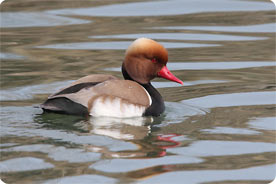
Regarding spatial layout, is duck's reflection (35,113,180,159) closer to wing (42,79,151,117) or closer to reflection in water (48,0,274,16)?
wing (42,79,151,117)

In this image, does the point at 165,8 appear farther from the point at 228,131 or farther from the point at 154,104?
the point at 228,131

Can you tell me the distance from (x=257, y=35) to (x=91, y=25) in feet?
9.76

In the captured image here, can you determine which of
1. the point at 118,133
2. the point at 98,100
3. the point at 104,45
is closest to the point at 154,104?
the point at 98,100

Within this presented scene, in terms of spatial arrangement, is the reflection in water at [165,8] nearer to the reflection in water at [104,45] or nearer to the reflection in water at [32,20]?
the reflection in water at [32,20]

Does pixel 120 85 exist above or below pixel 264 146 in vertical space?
above

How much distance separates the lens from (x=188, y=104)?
7590mm

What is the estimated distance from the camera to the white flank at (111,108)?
21.9 feet

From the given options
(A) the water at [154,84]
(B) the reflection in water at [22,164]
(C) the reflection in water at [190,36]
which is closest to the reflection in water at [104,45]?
(A) the water at [154,84]

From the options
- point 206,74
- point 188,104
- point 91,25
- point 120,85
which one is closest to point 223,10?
point 91,25

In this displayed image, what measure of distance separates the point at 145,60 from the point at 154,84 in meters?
1.63

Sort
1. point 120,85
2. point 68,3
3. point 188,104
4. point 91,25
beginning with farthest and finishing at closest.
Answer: point 68,3, point 91,25, point 188,104, point 120,85

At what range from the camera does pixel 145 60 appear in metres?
7.11

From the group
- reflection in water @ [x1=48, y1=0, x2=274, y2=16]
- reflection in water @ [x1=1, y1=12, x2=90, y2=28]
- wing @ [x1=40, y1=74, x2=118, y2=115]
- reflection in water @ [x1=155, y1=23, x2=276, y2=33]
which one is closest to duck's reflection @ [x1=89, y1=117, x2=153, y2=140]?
wing @ [x1=40, y1=74, x2=118, y2=115]

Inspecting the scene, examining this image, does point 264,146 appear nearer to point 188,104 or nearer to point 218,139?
point 218,139
